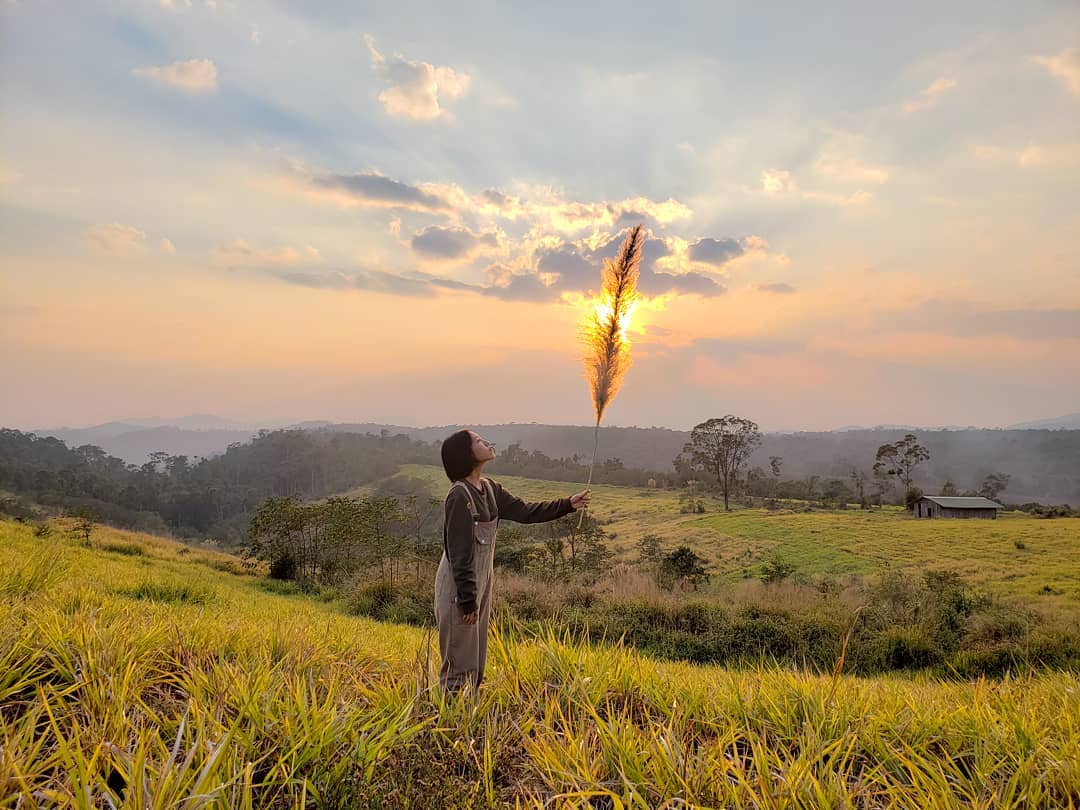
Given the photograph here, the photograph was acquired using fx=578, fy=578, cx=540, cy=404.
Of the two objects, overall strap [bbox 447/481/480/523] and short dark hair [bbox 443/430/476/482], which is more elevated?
short dark hair [bbox 443/430/476/482]

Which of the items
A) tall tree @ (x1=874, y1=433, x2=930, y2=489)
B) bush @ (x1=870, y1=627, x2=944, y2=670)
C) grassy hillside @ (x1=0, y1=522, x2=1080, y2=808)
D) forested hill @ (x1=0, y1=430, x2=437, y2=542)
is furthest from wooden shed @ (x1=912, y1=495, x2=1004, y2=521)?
forested hill @ (x1=0, y1=430, x2=437, y2=542)

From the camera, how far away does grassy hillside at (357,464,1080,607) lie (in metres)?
30.6

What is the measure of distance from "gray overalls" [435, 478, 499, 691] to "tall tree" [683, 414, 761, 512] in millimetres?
67693

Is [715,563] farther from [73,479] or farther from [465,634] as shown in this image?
[73,479]

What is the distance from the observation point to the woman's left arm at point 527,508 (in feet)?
15.0

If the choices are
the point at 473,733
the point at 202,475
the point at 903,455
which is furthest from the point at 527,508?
the point at 202,475

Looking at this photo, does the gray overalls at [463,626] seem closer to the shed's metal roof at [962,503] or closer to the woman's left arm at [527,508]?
the woman's left arm at [527,508]

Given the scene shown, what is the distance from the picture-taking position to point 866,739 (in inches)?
118

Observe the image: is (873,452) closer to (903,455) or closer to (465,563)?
(903,455)

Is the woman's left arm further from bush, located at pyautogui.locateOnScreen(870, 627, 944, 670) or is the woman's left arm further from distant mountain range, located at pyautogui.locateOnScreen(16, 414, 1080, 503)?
distant mountain range, located at pyautogui.locateOnScreen(16, 414, 1080, 503)

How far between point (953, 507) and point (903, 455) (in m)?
20.9

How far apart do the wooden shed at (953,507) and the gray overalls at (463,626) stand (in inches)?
2692

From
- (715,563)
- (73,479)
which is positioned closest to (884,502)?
(715,563)

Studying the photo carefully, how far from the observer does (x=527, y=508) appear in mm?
4691
